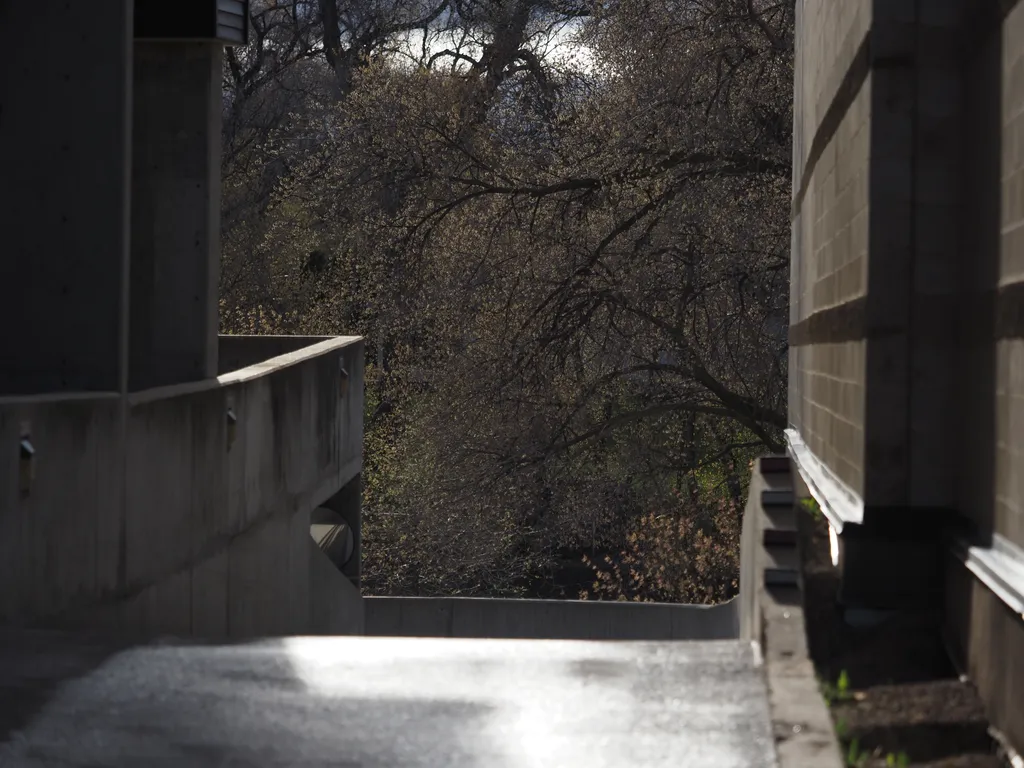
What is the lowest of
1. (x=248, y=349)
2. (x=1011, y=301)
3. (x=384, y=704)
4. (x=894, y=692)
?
(x=384, y=704)

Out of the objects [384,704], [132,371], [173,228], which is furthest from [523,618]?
[384,704]

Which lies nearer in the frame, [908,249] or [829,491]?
[908,249]

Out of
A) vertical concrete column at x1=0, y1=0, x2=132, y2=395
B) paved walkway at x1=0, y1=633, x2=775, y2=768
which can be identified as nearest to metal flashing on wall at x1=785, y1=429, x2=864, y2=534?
paved walkway at x1=0, y1=633, x2=775, y2=768

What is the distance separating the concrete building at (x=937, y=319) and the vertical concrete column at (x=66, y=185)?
439 cm

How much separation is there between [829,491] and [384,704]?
277 cm

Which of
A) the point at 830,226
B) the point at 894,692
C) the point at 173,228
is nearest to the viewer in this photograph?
the point at 894,692

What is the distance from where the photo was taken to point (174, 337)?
12.4m

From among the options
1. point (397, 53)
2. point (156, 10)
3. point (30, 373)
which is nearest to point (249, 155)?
point (397, 53)

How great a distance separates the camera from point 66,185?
353 inches

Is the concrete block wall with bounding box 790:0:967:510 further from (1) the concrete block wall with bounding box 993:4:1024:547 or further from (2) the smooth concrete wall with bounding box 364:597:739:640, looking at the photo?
(2) the smooth concrete wall with bounding box 364:597:739:640

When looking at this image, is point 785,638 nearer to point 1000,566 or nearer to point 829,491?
point 1000,566

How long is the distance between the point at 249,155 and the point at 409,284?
41.4ft

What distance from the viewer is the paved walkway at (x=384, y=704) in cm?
444

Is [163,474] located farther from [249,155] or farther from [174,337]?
[249,155]
